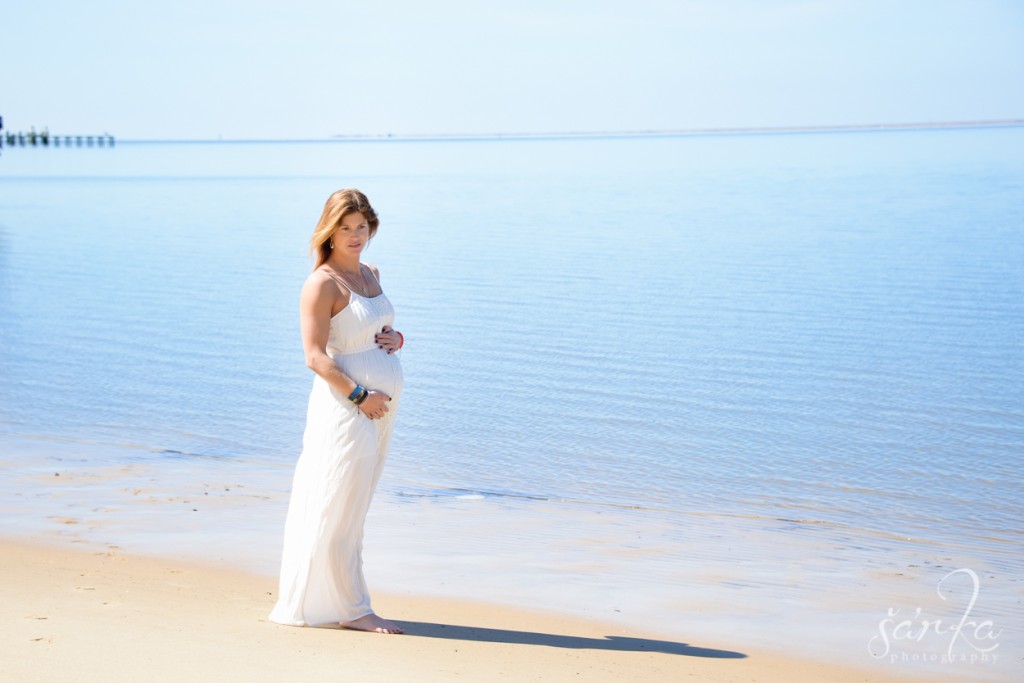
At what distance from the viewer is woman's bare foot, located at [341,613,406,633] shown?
5.47m

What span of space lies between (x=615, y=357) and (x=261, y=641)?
10.1 meters

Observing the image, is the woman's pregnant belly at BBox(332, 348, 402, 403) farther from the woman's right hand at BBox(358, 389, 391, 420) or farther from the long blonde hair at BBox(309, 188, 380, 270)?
the long blonde hair at BBox(309, 188, 380, 270)

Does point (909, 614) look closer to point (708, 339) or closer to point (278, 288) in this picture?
point (708, 339)

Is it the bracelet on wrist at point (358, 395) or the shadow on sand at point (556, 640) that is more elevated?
the bracelet on wrist at point (358, 395)

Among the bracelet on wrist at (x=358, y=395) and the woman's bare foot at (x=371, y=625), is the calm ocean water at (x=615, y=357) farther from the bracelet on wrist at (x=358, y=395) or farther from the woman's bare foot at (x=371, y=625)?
the bracelet on wrist at (x=358, y=395)

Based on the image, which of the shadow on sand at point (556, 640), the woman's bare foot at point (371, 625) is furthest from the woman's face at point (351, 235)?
the shadow on sand at point (556, 640)

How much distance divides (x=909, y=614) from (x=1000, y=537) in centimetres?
203

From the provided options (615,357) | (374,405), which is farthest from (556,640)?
(615,357)

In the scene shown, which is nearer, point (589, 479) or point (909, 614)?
point (909, 614)

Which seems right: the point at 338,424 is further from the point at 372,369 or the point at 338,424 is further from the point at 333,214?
the point at 333,214

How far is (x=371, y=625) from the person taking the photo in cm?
549

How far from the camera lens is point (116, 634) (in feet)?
16.5

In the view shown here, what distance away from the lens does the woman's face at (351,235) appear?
5.39 m

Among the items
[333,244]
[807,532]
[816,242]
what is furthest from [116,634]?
[816,242]
